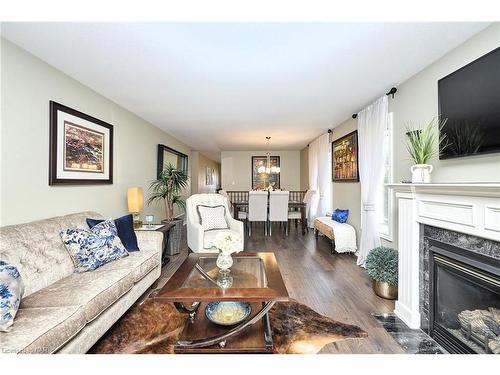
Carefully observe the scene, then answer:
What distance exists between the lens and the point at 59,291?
1.61 meters

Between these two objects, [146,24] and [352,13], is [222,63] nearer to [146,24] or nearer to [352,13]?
[146,24]

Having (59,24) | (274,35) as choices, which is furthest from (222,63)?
(59,24)

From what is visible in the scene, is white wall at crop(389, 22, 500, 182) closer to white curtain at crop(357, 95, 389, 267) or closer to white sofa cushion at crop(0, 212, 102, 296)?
white curtain at crop(357, 95, 389, 267)

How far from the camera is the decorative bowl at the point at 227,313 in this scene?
165 cm

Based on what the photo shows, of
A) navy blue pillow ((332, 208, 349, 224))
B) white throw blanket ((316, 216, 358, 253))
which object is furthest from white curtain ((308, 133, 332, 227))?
A: white throw blanket ((316, 216, 358, 253))

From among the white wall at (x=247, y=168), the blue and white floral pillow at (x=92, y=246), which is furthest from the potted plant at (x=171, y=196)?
the white wall at (x=247, y=168)

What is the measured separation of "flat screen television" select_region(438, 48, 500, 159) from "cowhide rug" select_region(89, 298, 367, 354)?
168 cm

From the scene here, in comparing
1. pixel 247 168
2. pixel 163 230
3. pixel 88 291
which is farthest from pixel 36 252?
pixel 247 168

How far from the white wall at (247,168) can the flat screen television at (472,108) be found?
21.1 feet

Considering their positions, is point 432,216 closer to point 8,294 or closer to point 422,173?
point 422,173

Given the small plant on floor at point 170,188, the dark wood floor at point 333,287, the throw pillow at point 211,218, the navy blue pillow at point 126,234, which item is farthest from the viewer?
the small plant on floor at point 170,188

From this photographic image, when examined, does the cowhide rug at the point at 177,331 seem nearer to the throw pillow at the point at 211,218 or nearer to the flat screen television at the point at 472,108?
the throw pillow at the point at 211,218

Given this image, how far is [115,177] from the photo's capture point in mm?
3389
